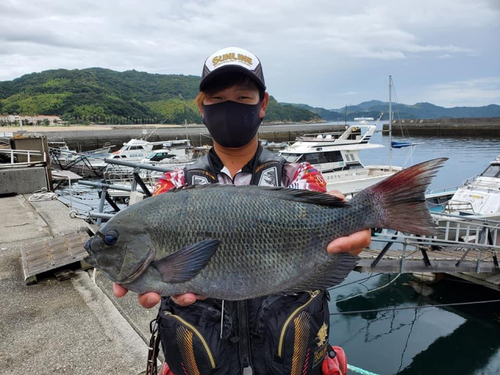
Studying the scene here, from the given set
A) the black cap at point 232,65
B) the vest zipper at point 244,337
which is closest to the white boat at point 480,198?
the black cap at point 232,65

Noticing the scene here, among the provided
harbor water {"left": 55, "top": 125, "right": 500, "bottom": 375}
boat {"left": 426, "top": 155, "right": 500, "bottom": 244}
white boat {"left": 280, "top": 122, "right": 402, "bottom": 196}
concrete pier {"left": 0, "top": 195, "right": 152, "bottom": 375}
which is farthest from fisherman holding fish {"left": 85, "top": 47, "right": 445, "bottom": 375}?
white boat {"left": 280, "top": 122, "right": 402, "bottom": 196}

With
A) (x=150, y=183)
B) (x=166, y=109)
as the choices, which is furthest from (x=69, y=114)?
(x=150, y=183)

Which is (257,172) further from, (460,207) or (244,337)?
(460,207)

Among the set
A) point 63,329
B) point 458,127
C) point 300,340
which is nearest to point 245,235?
point 300,340

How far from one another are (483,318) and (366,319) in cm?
343

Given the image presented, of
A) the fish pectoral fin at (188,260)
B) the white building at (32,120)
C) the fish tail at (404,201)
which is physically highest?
the white building at (32,120)

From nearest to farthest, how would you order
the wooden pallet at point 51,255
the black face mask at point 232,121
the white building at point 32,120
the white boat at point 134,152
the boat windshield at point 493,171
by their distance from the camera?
the black face mask at point 232,121, the wooden pallet at point 51,255, the boat windshield at point 493,171, the white boat at point 134,152, the white building at point 32,120

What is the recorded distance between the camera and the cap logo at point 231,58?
2.14 m

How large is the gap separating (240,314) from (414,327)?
9934mm

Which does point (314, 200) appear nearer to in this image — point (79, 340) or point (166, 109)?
point (79, 340)

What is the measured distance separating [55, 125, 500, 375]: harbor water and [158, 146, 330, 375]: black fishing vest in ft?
18.1

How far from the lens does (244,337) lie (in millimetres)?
1938

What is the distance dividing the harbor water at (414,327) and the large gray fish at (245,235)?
575 centimetres

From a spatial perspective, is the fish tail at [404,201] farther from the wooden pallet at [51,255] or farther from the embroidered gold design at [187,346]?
the wooden pallet at [51,255]
